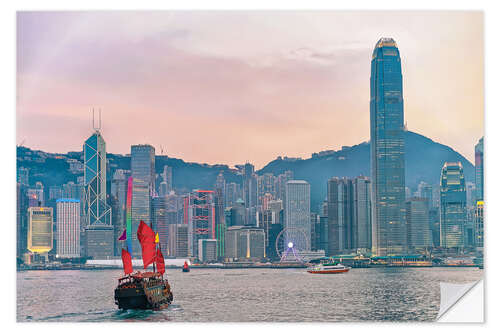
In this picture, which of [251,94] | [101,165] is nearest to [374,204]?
[101,165]

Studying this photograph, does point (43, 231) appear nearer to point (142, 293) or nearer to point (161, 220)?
point (161, 220)

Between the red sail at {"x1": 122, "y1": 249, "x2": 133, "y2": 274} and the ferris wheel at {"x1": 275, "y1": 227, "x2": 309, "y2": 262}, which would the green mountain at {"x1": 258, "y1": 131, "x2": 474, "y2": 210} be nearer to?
the red sail at {"x1": 122, "y1": 249, "x2": 133, "y2": 274}

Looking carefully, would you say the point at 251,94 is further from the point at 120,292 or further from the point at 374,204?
the point at 374,204

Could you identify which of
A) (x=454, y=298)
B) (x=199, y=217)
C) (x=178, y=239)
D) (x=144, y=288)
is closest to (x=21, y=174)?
(x=144, y=288)

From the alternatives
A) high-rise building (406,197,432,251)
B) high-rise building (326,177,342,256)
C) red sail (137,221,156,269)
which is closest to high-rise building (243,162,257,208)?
high-rise building (326,177,342,256)
